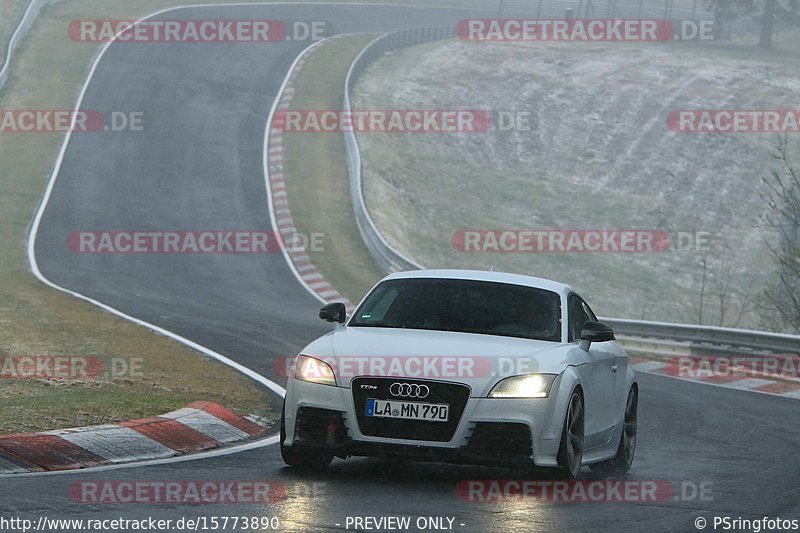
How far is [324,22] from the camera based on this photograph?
228 feet

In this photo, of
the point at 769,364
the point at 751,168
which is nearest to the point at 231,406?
the point at 769,364

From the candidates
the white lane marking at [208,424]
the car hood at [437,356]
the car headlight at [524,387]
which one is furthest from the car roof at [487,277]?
the white lane marking at [208,424]

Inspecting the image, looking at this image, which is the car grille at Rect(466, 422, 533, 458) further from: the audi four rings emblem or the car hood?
the audi four rings emblem

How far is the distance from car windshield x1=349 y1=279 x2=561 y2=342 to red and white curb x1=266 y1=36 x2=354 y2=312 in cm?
1804

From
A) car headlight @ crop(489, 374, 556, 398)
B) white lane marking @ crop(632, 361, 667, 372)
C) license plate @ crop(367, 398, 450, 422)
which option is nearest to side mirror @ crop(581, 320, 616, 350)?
car headlight @ crop(489, 374, 556, 398)

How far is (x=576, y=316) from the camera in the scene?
1096 cm

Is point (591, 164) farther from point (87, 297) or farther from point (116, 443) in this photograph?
point (116, 443)

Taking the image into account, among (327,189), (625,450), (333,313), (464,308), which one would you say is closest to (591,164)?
(327,189)

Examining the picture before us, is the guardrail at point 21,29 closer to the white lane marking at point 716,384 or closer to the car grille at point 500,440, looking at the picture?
the white lane marking at point 716,384

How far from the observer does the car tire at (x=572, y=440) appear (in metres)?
9.30

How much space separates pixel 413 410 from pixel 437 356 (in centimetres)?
42

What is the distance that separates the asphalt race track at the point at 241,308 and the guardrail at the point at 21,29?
3005 mm

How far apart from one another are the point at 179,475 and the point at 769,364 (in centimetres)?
1496

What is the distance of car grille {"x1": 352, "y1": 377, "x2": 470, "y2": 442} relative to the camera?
902cm
